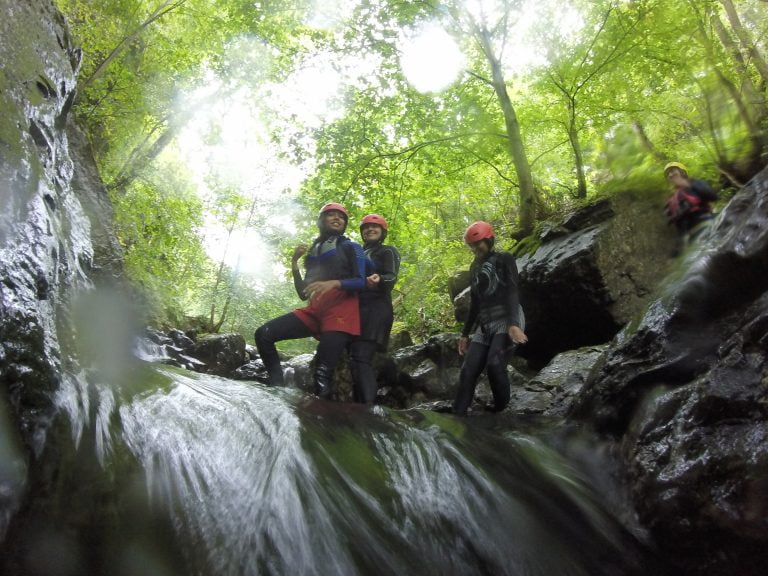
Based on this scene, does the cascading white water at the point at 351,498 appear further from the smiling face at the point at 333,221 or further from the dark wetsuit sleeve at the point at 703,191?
the dark wetsuit sleeve at the point at 703,191

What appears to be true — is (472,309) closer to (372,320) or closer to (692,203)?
(372,320)

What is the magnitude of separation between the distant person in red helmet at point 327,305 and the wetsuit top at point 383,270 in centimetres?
21

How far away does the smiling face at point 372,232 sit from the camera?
5344 mm

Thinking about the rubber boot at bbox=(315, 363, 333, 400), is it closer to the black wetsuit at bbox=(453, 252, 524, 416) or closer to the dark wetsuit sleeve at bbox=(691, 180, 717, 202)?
the black wetsuit at bbox=(453, 252, 524, 416)

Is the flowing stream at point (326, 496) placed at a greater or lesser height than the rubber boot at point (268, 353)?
lesser

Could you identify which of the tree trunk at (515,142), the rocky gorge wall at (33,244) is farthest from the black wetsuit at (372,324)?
the tree trunk at (515,142)

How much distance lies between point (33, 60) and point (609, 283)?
272 inches

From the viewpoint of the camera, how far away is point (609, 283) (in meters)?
6.59

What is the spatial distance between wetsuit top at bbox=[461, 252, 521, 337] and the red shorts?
4.42ft

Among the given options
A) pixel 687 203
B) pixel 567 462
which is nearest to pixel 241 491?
pixel 567 462

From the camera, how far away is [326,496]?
258 cm

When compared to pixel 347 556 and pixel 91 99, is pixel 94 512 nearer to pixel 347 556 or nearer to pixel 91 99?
pixel 347 556

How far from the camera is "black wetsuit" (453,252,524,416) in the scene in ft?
15.6

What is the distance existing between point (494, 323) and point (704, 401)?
2.28m
